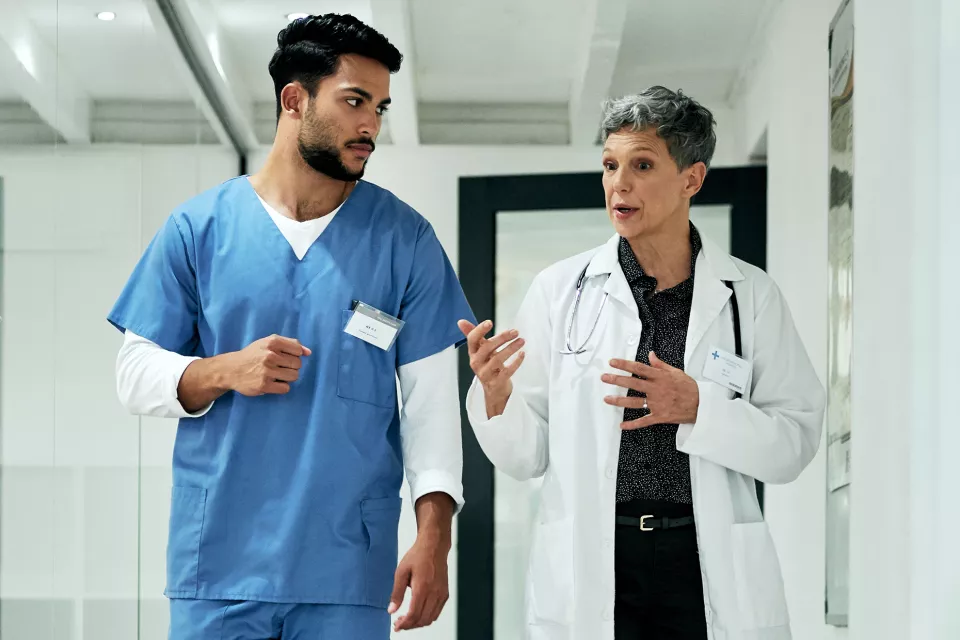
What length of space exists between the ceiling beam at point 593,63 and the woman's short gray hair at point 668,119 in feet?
5.50

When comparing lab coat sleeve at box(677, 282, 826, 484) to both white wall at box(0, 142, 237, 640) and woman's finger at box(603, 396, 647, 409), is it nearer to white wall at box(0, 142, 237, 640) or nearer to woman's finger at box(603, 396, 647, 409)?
woman's finger at box(603, 396, 647, 409)

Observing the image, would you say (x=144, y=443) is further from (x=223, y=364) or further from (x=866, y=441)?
(x=866, y=441)

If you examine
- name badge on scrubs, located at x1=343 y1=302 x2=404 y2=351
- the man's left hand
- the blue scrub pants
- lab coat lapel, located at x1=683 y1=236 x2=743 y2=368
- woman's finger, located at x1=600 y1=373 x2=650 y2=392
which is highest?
lab coat lapel, located at x1=683 y1=236 x2=743 y2=368

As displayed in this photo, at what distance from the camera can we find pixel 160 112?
3.71m

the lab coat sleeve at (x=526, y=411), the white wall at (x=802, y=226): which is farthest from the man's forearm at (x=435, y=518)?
the white wall at (x=802, y=226)

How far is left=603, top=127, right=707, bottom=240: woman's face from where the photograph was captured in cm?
217

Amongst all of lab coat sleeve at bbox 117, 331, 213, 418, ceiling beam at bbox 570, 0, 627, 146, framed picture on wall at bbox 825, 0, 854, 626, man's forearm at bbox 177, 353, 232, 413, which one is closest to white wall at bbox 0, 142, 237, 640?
lab coat sleeve at bbox 117, 331, 213, 418

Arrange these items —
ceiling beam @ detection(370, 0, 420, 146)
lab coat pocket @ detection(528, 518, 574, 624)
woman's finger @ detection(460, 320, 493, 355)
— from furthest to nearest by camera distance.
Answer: ceiling beam @ detection(370, 0, 420, 146) < lab coat pocket @ detection(528, 518, 574, 624) < woman's finger @ detection(460, 320, 493, 355)

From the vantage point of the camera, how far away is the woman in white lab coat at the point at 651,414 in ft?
6.56

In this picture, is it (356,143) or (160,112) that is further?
(160,112)

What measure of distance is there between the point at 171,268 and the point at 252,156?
3.72 m

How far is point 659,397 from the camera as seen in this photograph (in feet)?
6.57

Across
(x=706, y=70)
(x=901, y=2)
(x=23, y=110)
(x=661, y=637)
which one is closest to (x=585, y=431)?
(x=661, y=637)

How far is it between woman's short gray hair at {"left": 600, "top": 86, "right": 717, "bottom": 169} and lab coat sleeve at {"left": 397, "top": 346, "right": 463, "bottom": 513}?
574 mm
